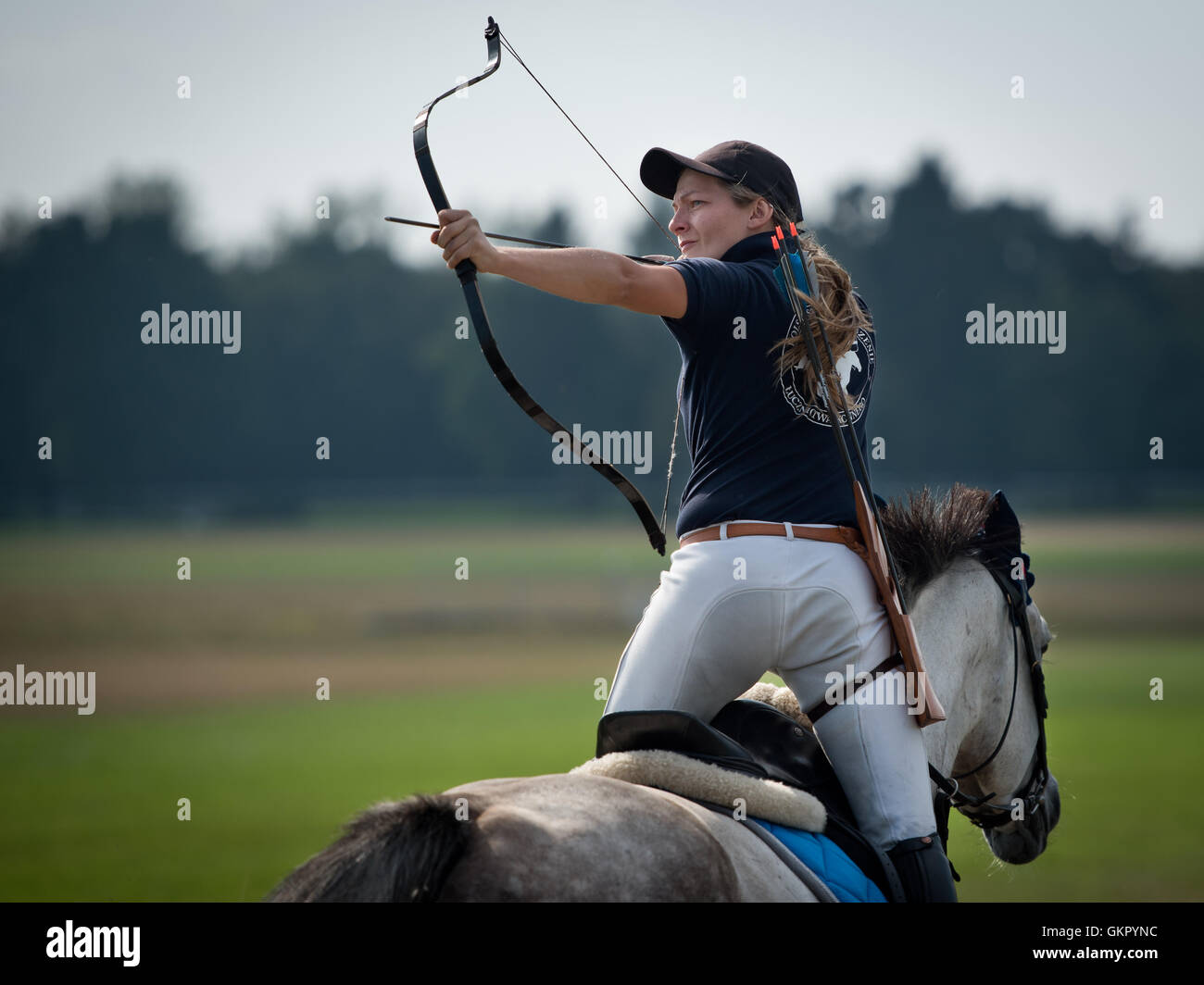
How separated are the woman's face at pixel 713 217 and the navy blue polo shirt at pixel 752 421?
0.13m

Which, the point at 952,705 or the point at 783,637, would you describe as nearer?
the point at 783,637

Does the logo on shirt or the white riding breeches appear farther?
the logo on shirt

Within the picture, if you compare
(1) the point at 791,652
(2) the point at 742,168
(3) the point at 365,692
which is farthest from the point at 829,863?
(3) the point at 365,692

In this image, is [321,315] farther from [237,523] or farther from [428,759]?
[428,759]

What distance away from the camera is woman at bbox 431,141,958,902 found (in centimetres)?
314

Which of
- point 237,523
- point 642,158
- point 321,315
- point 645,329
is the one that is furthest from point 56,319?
point 642,158

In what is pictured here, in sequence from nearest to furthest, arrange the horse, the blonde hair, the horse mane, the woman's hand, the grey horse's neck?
the horse
the woman's hand
the blonde hair
the grey horse's neck
the horse mane

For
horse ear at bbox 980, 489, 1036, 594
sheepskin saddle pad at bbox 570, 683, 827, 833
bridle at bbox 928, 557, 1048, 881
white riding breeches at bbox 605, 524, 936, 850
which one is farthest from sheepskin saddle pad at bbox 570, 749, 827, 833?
horse ear at bbox 980, 489, 1036, 594

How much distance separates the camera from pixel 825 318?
3.32 m

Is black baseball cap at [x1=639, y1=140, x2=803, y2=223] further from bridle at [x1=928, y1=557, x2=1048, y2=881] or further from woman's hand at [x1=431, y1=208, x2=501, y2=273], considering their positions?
bridle at [x1=928, y1=557, x2=1048, y2=881]

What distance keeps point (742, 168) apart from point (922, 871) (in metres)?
1.98

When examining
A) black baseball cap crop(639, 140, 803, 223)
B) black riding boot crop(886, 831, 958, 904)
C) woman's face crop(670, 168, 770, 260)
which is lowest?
black riding boot crop(886, 831, 958, 904)

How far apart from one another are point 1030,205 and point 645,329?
73.0 feet

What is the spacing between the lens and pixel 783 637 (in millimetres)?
3168
